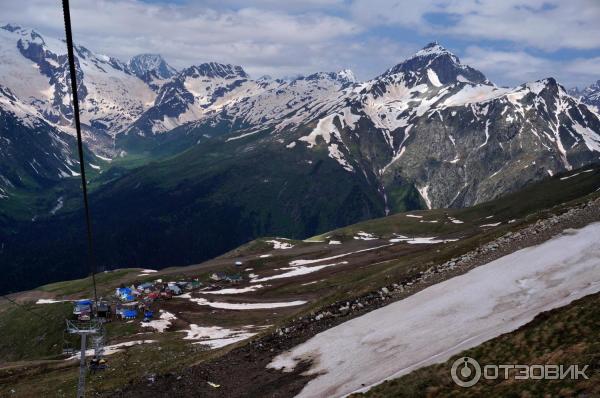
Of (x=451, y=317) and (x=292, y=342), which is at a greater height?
(x=451, y=317)

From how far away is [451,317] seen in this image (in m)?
45.3

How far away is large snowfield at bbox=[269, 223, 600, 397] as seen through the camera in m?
38.3

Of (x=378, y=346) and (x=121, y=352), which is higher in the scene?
(x=378, y=346)

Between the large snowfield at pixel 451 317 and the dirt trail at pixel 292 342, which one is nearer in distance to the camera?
the large snowfield at pixel 451 317

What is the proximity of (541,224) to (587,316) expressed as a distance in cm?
3550

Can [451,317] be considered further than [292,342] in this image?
No

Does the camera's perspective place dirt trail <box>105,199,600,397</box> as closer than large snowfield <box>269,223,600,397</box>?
No

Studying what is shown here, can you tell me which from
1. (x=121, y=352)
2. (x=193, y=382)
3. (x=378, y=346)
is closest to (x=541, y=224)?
(x=378, y=346)

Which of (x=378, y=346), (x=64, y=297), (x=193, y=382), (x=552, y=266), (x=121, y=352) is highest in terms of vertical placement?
(x=552, y=266)

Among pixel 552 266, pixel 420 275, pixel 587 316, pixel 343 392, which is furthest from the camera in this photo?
pixel 420 275

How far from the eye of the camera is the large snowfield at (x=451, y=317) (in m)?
38.3

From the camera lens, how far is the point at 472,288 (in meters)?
51.1

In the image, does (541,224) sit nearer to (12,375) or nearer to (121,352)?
(121,352)

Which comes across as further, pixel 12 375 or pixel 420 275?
pixel 12 375
